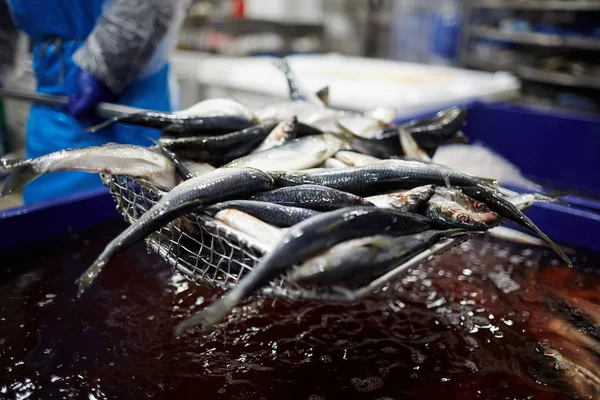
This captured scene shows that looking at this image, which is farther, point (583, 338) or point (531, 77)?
point (531, 77)

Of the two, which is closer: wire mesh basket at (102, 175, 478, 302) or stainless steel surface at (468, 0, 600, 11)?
wire mesh basket at (102, 175, 478, 302)

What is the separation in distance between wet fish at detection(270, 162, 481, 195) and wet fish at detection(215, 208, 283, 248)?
23 cm

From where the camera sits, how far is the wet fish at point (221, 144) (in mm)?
1401

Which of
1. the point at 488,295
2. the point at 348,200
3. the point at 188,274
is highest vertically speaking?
the point at 348,200

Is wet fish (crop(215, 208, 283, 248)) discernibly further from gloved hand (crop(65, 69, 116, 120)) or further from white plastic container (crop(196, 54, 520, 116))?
white plastic container (crop(196, 54, 520, 116))

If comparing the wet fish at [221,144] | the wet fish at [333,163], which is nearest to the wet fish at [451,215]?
the wet fish at [333,163]

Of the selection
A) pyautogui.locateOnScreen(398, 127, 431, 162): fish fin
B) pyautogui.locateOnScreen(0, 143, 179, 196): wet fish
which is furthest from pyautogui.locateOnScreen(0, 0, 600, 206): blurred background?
pyautogui.locateOnScreen(0, 143, 179, 196): wet fish

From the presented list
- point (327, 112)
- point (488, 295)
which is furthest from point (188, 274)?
point (488, 295)

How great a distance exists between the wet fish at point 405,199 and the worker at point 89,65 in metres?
1.57

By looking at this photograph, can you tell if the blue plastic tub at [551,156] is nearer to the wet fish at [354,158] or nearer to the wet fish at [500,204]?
the wet fish at [500,204]

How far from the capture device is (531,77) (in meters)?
6.56

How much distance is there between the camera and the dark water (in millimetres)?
1232

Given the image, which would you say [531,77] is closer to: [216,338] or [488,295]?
[488,295]

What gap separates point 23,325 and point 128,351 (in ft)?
1.17
